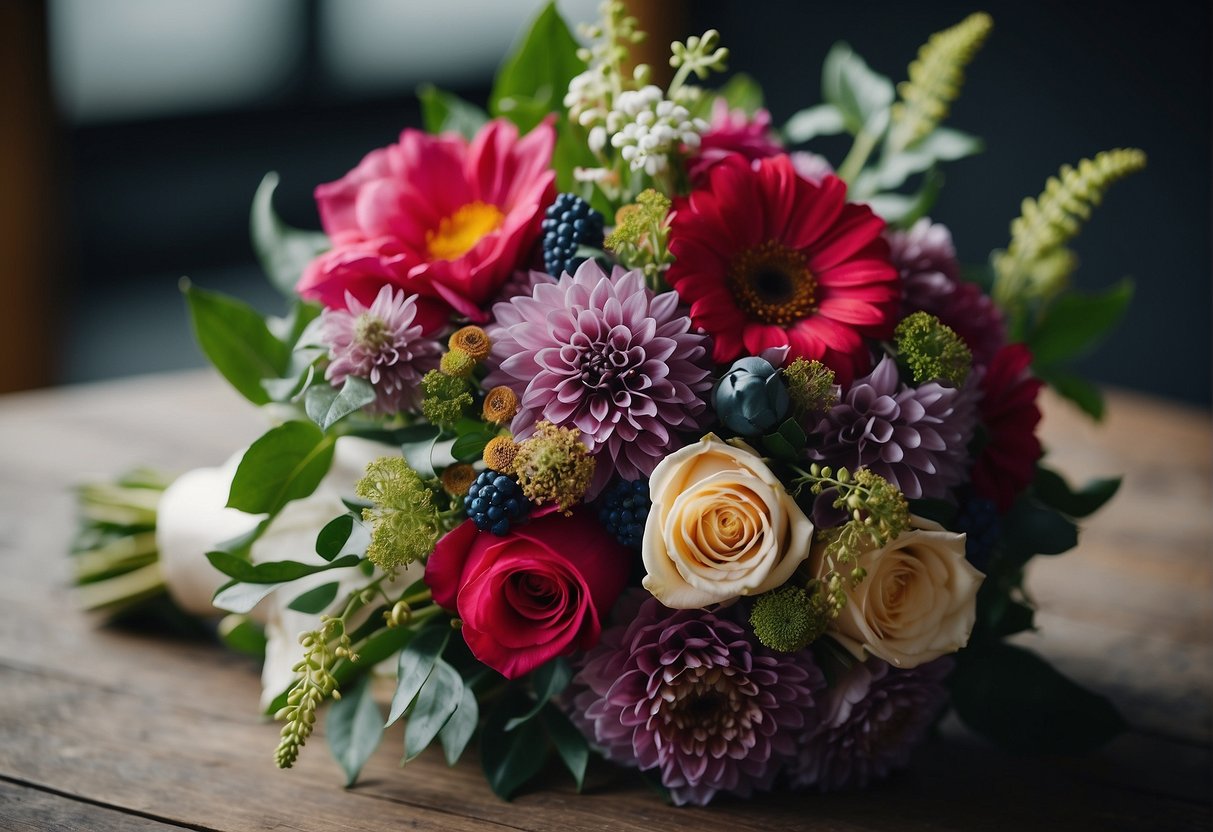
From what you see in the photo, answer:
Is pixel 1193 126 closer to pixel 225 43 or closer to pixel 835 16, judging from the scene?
pixel 835 16

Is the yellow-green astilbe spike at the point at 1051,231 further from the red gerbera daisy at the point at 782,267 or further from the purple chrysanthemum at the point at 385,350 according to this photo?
the purple chrysanthemum at the point at 385,350

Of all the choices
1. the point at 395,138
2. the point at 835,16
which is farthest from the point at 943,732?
the point at 395,138

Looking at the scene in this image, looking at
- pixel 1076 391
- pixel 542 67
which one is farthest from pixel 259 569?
pixel 1076 391

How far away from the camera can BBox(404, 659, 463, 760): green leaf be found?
2.14 feet

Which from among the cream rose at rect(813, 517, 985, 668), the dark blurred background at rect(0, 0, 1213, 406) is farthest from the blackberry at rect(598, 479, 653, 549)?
the dark blurred background at rect(0, 0, 1213, 406)

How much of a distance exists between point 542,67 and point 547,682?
0.52 metres

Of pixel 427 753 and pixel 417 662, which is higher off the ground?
pixel 417 662

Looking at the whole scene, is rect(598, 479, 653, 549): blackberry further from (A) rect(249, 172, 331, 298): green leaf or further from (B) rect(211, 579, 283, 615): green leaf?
(A) rect(249, 172, 331, 298): green leaf

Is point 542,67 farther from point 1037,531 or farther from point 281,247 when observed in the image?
point 1037,531

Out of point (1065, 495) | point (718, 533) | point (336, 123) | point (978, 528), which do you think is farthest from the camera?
point (336, 123)

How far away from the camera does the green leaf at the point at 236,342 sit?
802 millimetres

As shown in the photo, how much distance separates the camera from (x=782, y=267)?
28.3 inches

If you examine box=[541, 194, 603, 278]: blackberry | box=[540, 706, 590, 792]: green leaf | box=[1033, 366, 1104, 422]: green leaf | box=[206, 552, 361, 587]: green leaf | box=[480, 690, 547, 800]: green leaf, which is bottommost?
box=[480, 690, 547, 800]: green leaf

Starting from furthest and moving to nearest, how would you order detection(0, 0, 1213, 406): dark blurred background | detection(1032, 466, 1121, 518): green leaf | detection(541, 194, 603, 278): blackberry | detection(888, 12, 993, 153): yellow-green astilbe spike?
1. detection(0, 0, 1213, 406): dark blurred background
2. detection(888, 12, 993, 153): yellow-green astilbe spike
3. detection(1032, 466, 1121, 518): green leaf
4. detection(541, 194, 603, 278): blackberry
